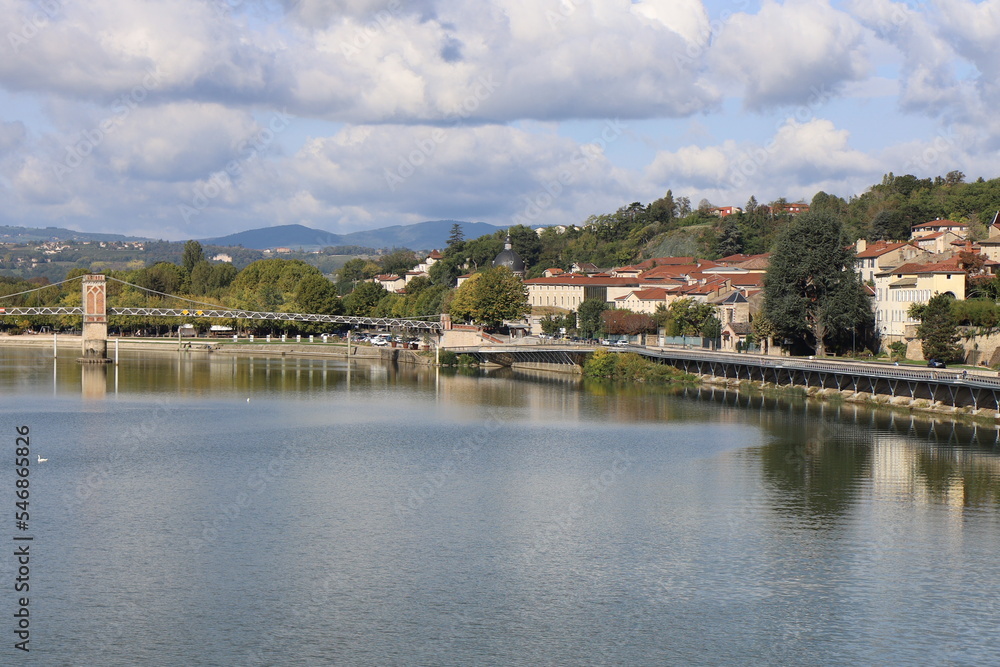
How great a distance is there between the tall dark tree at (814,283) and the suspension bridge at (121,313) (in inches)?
1313

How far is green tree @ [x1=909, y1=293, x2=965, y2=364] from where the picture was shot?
154 ft

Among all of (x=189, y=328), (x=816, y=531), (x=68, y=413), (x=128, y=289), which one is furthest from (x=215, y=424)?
(x=128, y=289)

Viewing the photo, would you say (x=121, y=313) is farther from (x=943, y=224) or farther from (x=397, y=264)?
(x=397, y=264)

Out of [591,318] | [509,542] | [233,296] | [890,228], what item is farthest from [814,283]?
[233,296]

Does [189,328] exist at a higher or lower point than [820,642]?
higher

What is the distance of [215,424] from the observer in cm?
3931

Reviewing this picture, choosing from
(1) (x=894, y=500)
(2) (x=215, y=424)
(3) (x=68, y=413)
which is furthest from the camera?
(3) (x=68, y=413)

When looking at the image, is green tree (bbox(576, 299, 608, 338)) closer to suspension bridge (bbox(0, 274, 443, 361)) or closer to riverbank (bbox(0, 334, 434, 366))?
suspension bridge (bbox(0, 274, 443, 361))

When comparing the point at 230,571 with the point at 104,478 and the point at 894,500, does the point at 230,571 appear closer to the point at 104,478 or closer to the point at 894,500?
the point at 104,478

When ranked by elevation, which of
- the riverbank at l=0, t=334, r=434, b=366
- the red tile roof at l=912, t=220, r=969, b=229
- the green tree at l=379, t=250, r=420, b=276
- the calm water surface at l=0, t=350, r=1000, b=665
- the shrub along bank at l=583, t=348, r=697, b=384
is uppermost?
the green tree at l=379, t=250, r=420, b=276

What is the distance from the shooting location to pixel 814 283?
55531mm

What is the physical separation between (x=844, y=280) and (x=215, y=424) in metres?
31.5

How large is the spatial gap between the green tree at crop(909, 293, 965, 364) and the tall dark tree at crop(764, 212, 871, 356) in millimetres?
5972

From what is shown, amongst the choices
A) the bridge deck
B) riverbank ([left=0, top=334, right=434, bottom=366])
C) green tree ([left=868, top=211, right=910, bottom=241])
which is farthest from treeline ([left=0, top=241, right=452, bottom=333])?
green tree ([left=868, top=211, right=910, bottom=241])
